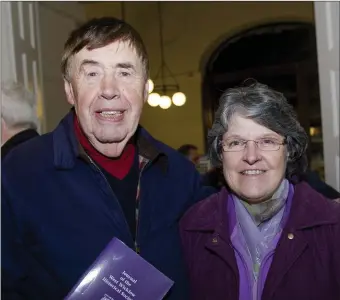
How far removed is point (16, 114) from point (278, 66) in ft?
19.9

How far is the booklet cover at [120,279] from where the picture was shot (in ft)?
4.65

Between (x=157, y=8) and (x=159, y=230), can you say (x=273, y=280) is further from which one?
(x=157, y=8)

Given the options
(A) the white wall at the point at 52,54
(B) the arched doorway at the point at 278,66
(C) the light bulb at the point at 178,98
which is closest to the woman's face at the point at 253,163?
(A) the white wall at the point at 52,54

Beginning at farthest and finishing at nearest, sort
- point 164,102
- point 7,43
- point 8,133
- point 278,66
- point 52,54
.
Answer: point 278,66 < point 164,102 < point 52,54 < point 7,43 < point 8,133

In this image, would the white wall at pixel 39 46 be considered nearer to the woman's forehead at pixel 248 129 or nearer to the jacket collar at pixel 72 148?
the jacket collar at pixel 72 148

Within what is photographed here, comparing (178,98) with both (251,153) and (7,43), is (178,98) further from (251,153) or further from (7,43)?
(251,153)

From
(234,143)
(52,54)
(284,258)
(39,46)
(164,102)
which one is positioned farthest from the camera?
(164,102)

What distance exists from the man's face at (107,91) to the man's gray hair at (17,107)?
1.94 ft

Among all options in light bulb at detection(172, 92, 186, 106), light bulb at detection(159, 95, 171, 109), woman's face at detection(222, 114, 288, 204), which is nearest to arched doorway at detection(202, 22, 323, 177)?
light bulb at detection(172, 92, 186, 106)

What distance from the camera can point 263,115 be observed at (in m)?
1.64

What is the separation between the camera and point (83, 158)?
5.05 feet

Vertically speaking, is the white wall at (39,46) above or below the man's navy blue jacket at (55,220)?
above

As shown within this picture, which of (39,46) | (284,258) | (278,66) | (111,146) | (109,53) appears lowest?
(284,258)

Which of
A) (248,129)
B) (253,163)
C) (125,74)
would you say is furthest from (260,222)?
(125,74)
